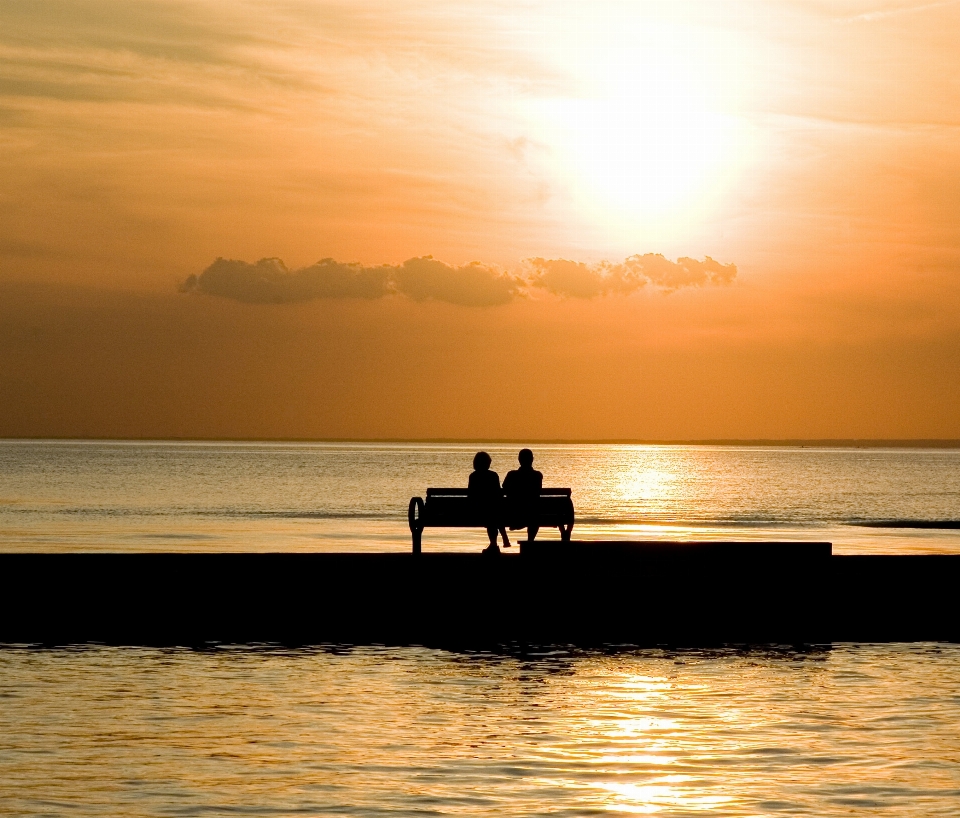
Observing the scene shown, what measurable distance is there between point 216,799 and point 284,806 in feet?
1.75

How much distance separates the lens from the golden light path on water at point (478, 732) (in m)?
11.0

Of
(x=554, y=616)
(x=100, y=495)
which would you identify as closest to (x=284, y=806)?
(x=554, y=616)

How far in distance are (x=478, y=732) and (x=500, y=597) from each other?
6975 millimetres

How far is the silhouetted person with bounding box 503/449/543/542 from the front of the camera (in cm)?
2186

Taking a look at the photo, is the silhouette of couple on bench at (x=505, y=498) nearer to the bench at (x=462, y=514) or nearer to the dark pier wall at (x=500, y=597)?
the bench at (x=462, y=514)

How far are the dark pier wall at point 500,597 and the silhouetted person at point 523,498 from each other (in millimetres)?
786

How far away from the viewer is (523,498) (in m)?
21.9

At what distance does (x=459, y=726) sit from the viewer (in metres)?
13.7

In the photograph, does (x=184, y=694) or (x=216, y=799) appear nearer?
(x=216, y=799)

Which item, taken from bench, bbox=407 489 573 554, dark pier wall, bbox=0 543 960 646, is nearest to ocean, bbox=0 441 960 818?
dark pier wall, bbox=0 543 960 646

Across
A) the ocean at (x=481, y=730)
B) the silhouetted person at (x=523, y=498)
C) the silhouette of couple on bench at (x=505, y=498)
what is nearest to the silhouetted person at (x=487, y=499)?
the silhouette of couple on bench at (x=505, y=498)

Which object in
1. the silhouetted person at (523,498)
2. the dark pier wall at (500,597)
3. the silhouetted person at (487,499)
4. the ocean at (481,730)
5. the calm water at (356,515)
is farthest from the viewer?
the calm water at (356,515)

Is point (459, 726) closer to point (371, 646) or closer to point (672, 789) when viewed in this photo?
point (672, 789)

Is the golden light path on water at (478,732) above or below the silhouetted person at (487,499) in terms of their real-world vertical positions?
below
